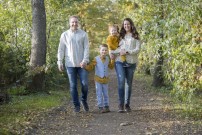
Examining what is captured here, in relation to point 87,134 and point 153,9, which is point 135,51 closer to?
point 87,134

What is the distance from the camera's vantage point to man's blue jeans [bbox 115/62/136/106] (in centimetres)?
770

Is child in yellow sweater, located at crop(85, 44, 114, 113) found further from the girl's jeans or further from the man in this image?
the man

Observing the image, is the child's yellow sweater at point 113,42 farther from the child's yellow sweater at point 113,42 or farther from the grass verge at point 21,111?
the grass verge at point 21,111

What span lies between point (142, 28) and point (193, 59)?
6.72 metres

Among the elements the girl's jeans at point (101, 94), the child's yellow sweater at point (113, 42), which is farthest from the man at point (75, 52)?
the child's yellow sweater at point (113, 42)

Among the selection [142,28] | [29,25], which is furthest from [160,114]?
[29,25]

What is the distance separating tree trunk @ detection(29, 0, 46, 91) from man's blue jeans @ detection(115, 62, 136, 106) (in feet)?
11.6

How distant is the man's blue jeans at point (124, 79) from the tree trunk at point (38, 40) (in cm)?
354

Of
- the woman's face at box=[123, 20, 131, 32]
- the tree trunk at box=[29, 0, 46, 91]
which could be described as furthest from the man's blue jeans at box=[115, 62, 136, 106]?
the tree trunk at box=[29, 0, 46, 91]

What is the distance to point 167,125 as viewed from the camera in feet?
20.9

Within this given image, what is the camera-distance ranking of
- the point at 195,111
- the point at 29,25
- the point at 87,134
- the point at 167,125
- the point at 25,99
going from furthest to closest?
the point at 29,25 < the point at 25,99 < the point at 195,111 < the point at 167,125 < the point at 87,134

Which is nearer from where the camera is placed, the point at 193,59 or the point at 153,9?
the point at 193,59

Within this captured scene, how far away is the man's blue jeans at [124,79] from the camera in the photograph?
7.70 m

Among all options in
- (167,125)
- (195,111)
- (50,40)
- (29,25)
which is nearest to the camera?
(167,125)
